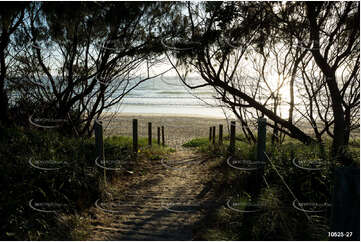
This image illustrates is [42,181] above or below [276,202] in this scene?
above

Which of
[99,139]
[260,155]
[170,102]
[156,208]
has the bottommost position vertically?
[156,208]

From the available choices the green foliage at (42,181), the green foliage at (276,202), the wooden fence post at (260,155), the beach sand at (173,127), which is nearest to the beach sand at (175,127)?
the beach sand at (173,127)

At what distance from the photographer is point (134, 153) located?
527 cm

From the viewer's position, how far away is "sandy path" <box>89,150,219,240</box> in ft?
9.18

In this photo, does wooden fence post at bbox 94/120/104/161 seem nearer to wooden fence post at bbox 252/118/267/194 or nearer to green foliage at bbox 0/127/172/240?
green foliage at bbox 0/127/172/240

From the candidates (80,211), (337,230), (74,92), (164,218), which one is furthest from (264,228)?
(74,92)

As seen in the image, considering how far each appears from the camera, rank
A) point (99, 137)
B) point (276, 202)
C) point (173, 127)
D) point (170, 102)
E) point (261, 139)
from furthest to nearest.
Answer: point (170, 102), point (173, 127), point (99, 137), point (261, 139), point (276, 202)

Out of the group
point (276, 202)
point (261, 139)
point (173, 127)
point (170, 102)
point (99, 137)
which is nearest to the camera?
point (276, 202)

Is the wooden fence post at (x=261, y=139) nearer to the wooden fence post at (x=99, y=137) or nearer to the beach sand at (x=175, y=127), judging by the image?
the wooden fence post at (x=99, y=137)

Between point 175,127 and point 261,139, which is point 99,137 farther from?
point 175,127

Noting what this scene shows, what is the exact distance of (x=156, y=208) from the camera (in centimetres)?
333

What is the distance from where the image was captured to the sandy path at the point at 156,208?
2.80 meters

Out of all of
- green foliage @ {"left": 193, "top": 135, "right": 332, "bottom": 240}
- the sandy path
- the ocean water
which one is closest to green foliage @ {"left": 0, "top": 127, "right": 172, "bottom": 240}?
the sandy path

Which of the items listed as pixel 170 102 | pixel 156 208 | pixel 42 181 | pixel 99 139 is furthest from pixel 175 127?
pixel 42 181
